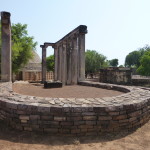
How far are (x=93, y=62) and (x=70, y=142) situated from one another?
111ft

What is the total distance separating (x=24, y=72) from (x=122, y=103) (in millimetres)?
29840

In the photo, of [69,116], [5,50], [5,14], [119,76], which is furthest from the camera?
[119,76]

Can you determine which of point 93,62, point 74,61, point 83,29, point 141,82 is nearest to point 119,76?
point 141,82

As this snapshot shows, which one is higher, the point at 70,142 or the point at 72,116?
the point at 72,116

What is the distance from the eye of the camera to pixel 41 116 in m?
3.77

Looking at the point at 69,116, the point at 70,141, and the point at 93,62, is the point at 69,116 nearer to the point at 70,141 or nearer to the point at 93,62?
A: the point at 70,141

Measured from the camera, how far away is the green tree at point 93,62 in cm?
3644

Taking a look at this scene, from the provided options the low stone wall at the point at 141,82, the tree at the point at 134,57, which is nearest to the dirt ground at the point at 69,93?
the low stone wall at the point at 141,82

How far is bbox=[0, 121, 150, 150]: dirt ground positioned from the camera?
3316 mm

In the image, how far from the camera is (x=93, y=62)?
121ft

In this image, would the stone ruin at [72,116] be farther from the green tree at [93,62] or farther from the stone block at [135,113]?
the green tree at [93,62]

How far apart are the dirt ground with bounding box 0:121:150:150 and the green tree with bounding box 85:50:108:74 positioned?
32.6 m

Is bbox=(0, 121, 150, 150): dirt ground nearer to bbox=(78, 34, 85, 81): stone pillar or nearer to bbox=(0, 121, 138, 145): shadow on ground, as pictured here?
bbox=(0, 121, 138, 145): shadow on ground

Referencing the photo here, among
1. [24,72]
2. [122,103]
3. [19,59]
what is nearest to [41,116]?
[122,103]
